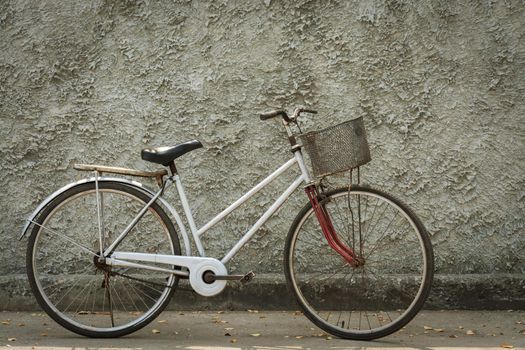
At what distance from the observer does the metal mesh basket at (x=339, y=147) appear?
4.70m

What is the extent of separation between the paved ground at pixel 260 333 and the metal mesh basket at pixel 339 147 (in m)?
1.00

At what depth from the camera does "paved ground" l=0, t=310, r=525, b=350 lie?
15.6 ft

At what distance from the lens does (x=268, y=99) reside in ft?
18.8

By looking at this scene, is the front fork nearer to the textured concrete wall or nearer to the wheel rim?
the wheel rim

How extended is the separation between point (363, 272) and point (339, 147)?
41.1 inches

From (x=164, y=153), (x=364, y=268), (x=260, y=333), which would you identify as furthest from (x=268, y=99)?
(x=260, y=333)

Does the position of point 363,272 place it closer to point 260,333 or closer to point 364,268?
point 364,268

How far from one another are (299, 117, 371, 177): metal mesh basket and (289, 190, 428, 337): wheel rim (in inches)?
23.9

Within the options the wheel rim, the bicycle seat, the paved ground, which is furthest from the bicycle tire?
the wheel rim

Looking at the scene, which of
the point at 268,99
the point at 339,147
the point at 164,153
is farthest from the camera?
the point at 268,99

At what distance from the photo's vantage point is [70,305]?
5.66 m

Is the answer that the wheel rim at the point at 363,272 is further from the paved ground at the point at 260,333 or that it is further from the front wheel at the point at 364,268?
the paved ground at the point at 260,333

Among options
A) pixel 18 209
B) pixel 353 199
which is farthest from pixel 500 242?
pixel 18 209

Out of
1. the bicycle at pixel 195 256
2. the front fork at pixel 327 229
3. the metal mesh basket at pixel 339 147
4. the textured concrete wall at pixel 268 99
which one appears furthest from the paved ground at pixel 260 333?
the metal mesh basket at pixel 339 147
